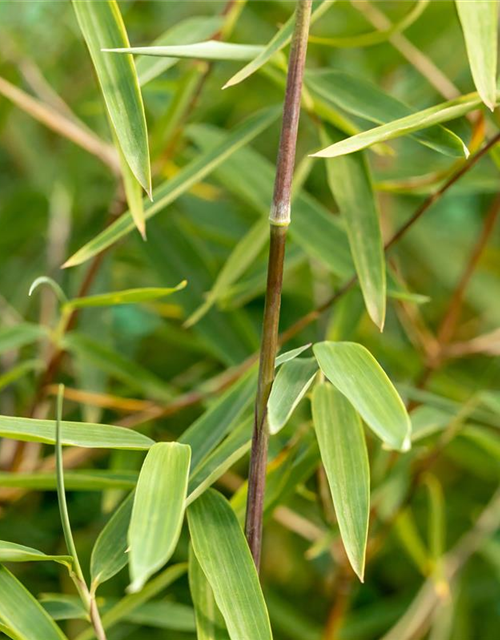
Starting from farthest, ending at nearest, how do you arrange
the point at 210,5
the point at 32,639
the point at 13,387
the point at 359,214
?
1. the point at 210,5
2. the point at 13,387
3. the point at 359,214
4. the point at 32,639

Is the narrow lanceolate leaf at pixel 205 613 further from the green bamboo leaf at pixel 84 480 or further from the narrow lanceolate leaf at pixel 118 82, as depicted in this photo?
the narrow lanceolate leaf at pixel 118 82

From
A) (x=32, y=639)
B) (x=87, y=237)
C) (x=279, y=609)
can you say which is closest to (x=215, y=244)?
(x=87, y=237)

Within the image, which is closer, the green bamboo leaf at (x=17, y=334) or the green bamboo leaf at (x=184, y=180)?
the green bamboo leaf at (x=184, y=180)

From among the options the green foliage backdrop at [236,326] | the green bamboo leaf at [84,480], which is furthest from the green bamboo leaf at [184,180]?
the green bamboo leaf at [84,480]

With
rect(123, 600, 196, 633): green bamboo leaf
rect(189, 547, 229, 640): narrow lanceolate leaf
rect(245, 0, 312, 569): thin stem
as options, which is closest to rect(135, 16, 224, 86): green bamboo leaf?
rect(245, 0, 312, 569): thin stem

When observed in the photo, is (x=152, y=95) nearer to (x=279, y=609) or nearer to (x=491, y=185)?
(x=491, y=185)

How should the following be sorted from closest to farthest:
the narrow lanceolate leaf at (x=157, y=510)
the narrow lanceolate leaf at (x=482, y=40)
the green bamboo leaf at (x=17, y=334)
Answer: the narrow lanceolate leaf at (x=157, y=510) → the narrow lanceolate leaf at (x=482, y=40) → the green bamboo leaf at (x=17, y=334)
